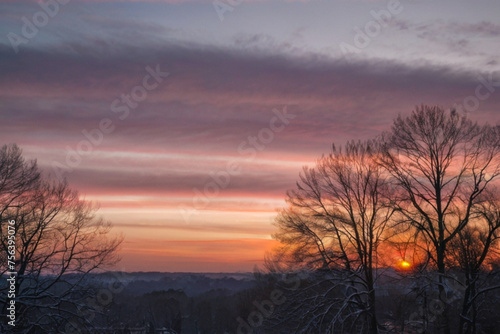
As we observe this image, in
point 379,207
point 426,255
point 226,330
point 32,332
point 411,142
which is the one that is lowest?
point 226,330

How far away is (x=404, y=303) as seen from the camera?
2588 cm

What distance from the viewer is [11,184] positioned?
91.5ft

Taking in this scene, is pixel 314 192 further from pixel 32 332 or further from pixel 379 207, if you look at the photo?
pixel 32 332

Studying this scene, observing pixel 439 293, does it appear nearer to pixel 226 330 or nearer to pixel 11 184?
pixel 11 184

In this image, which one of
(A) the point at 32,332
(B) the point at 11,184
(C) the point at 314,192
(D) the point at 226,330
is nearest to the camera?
(A) the point at 32,332

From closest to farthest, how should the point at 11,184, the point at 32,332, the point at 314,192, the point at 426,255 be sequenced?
the point at 32,332, the point at 426,255, the point at 11,184, the point at 314,192

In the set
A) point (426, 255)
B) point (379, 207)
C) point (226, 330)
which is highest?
point (379, 207)

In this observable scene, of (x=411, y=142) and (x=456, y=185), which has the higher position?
(x=411, y=142)

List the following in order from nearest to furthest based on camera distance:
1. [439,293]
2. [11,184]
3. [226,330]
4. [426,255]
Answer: [439,293]
[426,255]
[11,184]
[226,330]

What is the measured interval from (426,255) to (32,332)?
18799 mm

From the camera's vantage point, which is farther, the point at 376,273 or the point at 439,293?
the point at 376,273

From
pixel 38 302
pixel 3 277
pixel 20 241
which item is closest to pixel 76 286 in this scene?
pixel 38 302

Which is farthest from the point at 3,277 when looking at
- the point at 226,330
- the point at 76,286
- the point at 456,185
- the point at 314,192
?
the point at 226,330

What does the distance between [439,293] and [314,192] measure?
9081mm
